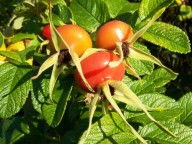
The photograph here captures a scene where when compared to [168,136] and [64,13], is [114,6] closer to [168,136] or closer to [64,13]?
[64,13]

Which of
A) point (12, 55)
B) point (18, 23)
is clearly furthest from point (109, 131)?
point (18, 23)

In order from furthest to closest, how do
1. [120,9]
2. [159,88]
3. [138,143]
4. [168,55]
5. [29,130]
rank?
[168,55]
[29,130]
[159,88]
[120,9]
[138,143]

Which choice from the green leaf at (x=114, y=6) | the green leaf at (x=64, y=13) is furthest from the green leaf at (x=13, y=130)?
the green leaf at (x=114, y=6)

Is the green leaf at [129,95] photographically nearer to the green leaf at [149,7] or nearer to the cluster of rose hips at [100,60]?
the cluster of rose hips at [100,60]

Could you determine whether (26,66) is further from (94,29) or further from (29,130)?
(29,130)

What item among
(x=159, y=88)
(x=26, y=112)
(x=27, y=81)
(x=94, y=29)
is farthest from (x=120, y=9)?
(x=26, y=112)

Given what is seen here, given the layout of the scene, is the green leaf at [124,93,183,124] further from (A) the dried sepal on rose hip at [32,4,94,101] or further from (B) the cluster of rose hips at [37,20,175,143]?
(A) the dried sepal on rose hip at [32,4,94,101]

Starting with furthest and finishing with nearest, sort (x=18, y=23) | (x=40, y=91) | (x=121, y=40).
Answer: (x=18, y=23) < (x=40, y=91) < (x=121, y=40)
